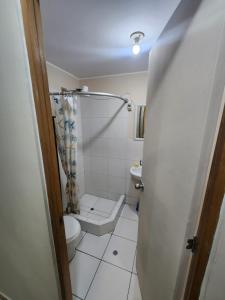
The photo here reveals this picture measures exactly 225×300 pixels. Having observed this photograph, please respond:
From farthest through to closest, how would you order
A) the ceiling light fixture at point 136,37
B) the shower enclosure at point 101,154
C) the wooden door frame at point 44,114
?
the shower enclosure at point 101,154 < the ceiling light fixture at point 136,37 < the wooden door frame at point 44,114

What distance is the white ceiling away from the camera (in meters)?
0.92

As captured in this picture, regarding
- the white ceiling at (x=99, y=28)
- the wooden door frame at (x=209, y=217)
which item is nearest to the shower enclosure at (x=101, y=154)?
the white ceiling at (x=99, y=28)

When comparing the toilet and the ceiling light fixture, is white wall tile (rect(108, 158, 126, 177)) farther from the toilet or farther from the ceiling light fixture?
the ceiling light fixture

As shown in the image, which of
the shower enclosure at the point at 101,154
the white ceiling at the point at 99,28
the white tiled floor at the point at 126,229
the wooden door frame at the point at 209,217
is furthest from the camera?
the shower enclosure at the point at 101,154

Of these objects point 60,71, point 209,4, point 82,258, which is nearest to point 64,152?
point 60,71

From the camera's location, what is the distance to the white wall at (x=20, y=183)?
21.7 inches

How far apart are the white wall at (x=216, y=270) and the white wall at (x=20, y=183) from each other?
2.45 feet

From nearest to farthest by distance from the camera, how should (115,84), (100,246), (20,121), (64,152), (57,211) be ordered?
(20,121), (57,211), (100,246), (64,152), (115,84)

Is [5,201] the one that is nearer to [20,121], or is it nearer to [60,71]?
[20,121]

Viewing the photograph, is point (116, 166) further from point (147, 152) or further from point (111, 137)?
point (147, 152)

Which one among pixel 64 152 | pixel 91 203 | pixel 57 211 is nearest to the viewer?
pixel 57 211

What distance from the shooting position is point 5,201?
85 centimetres

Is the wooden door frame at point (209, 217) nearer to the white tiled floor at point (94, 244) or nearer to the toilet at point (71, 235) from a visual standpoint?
the toilet at point (71, 235)

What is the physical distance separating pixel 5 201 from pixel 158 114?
1133mm
